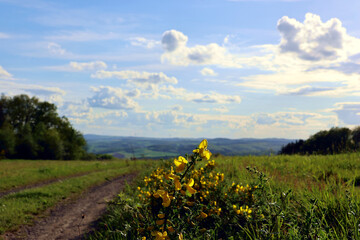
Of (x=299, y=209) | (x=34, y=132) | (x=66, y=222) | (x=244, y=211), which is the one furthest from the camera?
(x=34, y=132)

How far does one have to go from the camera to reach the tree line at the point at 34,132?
46.6 metres

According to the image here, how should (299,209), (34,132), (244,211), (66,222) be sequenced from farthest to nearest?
1. (34,132)
2. (66,222)
3. (299,209)
4. (244,211)

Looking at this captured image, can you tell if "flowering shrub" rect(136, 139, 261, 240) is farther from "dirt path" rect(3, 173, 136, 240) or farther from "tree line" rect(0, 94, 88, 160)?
"tree line" rect(0, 94, 88, 160)

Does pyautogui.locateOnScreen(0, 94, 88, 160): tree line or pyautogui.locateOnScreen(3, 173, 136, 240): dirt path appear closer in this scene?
pyautogui.locateOnScreen(3, 173, 136, 240): dirt path

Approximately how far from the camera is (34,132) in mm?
51688

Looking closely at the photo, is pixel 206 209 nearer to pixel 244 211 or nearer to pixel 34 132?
pixel 244 211

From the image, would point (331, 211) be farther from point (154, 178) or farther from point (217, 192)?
point (154, 178)

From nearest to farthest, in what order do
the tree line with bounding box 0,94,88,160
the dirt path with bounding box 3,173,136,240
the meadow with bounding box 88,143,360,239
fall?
the meadow with bounding box 88,143,360,239, the dirt path with bounding box 3,173,136,240, the tree line with bounding box 0,94,88,160

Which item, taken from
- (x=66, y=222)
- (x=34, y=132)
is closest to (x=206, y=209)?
(x=66, y=222)

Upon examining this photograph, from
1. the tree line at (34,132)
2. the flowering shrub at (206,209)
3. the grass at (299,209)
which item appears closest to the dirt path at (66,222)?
the grass at (299,209)

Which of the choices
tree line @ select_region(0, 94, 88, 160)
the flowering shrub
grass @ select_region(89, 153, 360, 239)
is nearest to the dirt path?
grass @ select_region(89, 153, 360, 239)

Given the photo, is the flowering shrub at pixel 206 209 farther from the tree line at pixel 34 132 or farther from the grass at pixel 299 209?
the tree line at pixel 34 132

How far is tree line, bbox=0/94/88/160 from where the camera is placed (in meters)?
46.6

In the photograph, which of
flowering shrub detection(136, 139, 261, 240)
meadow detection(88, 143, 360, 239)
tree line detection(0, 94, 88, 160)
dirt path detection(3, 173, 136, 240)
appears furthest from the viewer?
tree line detection(0, 94, 88, 160)
